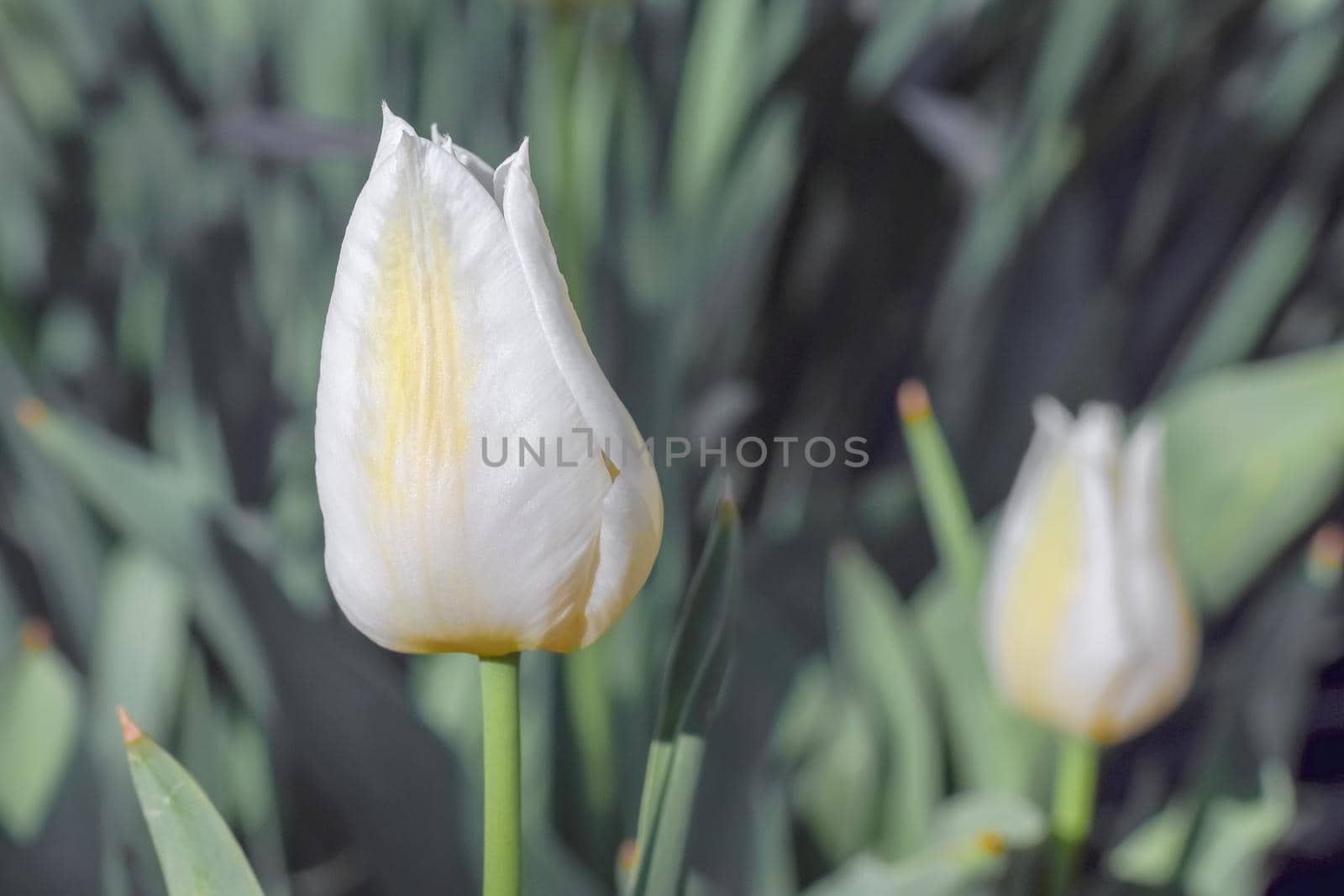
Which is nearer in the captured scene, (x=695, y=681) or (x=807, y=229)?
(x=695, y=681)

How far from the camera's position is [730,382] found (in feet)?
3.04

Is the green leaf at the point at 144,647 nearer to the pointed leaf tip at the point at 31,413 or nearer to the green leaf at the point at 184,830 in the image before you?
the pointed leaf tip at the point at 31,413

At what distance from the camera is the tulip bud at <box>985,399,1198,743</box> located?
0.50 metres

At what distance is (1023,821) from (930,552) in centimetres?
31

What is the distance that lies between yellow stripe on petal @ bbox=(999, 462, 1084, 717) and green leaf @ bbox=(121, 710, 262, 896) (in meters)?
0.32

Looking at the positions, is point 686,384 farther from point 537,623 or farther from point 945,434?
A: point 537,623

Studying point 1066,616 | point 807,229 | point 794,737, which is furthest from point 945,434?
point 1066,616

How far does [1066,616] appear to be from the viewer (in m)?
0.51

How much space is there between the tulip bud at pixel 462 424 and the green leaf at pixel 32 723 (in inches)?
→ 13.5

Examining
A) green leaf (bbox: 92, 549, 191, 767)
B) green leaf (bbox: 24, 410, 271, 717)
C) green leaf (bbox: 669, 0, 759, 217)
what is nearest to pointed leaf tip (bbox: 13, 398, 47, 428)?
green leaf (bbox: 24, 410, 271, 717)

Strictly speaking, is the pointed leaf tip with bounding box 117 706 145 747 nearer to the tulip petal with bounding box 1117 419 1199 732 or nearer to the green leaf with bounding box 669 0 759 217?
the tulip petal with bounding box 1117 419 1199 732

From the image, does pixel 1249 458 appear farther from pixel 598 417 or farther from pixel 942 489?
pixel 598 417

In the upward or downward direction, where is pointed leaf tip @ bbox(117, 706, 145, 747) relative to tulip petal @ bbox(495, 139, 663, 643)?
downward

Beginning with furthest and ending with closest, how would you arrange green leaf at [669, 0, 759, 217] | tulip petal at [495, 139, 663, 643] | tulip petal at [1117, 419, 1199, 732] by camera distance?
green leaf at [669, 0, 759, 217] < tulip petal at [1117, 419, 1199, 732] < tulip petal at [495, 139, 663, 643]
